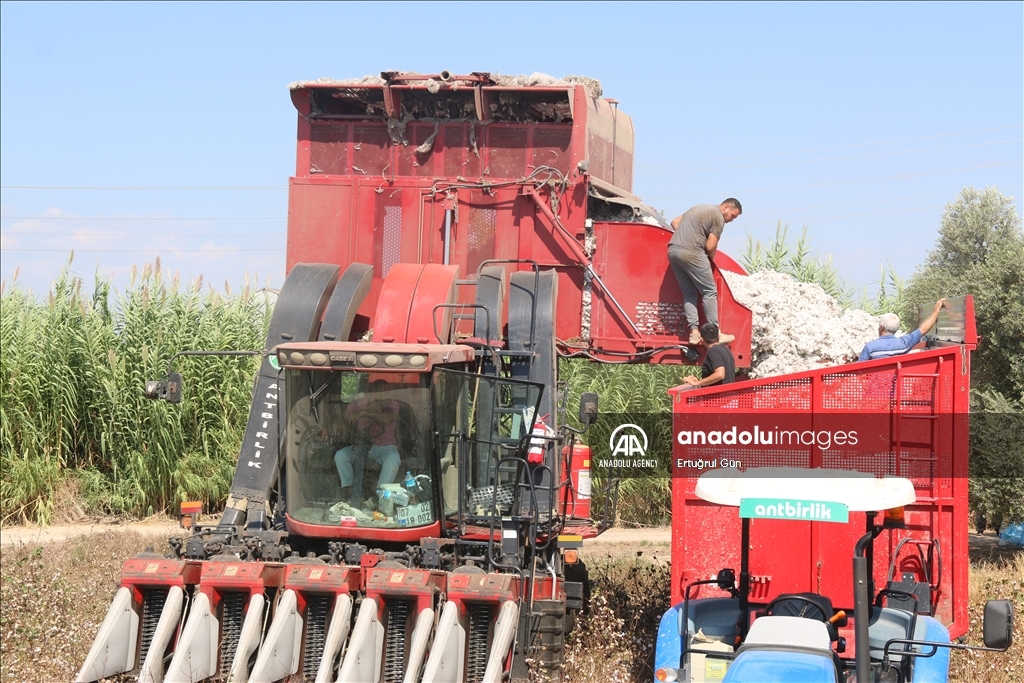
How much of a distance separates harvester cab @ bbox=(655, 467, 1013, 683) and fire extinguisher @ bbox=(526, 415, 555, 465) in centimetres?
244

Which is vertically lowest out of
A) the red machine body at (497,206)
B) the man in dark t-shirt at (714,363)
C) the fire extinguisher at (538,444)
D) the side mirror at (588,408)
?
the fire extinguisher at (538,444)

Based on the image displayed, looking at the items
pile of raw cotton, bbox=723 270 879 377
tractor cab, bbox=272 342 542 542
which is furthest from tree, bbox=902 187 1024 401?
tractor cab, bbox=272 342 542 542

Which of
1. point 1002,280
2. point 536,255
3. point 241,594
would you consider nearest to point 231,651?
point 241,594

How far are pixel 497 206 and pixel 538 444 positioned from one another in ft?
10.8

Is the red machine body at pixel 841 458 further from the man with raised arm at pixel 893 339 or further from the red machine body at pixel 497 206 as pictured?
the red machine body at pixel 497 206

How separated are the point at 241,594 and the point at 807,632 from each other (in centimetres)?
447

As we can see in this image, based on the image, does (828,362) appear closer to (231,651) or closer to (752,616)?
(752,616)

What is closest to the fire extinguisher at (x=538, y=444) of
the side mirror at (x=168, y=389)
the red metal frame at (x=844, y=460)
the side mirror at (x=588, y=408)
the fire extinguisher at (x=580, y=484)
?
the side mirror at (x=588, y=408)

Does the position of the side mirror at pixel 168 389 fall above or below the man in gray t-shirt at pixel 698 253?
below

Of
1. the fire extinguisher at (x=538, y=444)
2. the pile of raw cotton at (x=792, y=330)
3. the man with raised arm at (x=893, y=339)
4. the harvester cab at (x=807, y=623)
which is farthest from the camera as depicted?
the pile of raw cotton at (x=792, y=330)

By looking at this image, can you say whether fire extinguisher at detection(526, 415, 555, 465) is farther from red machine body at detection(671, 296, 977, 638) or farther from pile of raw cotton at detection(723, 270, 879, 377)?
pile of raw cotton at detection(723, 270, 879, 377)

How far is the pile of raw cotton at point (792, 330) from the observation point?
12.6 metres

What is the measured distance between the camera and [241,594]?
8.75 m

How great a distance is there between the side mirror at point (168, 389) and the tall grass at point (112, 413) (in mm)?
7370
